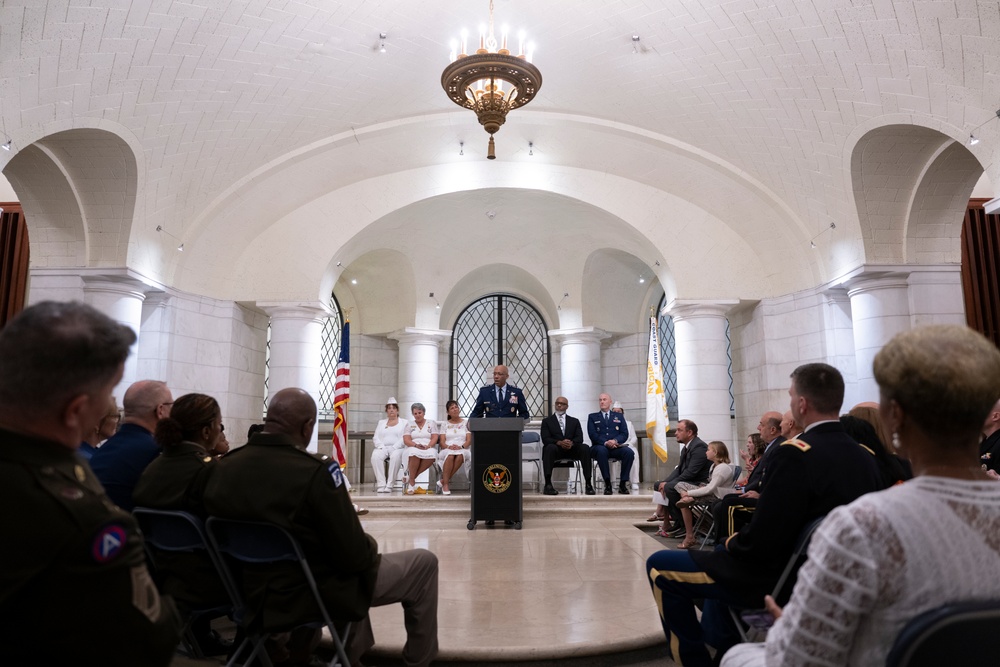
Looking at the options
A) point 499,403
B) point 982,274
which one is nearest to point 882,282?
point 982,274

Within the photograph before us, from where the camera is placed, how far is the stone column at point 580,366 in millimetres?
Answer: 12461

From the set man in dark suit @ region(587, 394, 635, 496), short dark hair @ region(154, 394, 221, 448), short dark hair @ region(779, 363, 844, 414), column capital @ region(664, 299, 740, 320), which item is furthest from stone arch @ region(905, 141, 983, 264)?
short dark hair @ region(154, 394, 221, 448)

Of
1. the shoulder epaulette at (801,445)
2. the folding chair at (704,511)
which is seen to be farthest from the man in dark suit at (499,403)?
the shoulder epaulette at (801,445)

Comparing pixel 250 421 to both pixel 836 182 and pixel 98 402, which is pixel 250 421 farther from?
pixel 98 402

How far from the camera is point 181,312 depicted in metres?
9.31

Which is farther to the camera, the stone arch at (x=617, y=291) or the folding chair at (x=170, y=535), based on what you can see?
the stone arch at (x=617, y=291)

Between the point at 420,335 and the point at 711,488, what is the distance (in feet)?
24.9

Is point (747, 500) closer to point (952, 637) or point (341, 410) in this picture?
point (952, 637)

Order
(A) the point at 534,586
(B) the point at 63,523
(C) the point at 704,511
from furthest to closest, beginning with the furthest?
(C) the point at 704,511, (A) the point at 534,586, (B) the point at 63,523

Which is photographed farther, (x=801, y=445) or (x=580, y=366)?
(x=580, y=366)

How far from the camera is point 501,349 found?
13.9 meters

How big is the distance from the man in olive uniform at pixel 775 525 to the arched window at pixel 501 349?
36.4 feet

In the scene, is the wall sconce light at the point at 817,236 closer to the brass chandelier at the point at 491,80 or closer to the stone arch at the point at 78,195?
the brass chandelier at the point at 491,80

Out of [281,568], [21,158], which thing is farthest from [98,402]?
[21,158]
